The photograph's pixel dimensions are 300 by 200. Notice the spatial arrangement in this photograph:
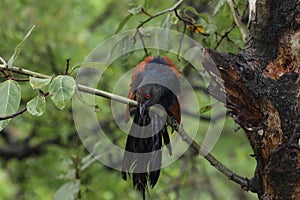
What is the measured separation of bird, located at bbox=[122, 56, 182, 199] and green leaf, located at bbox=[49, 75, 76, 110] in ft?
2.19

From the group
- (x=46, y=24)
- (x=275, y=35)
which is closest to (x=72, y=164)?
(x=46, y=24)

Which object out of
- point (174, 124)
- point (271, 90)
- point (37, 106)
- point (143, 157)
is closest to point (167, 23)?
point (174, 124)

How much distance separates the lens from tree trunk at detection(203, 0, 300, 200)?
90.2 inches

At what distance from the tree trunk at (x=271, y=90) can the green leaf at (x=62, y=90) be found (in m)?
0.58

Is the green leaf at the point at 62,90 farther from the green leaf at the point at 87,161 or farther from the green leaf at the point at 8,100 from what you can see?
the green leaf at the point at 87,161

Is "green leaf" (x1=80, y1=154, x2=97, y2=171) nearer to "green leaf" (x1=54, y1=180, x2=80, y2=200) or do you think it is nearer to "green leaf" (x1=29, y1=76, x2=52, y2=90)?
"green leaf" (x1=54, y1=180, x2=80, y2=200)

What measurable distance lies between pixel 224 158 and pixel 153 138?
3397 millimetres

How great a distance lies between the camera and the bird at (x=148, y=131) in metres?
2.67

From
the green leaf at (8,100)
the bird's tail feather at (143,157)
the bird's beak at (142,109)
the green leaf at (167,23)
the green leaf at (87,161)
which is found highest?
the green leaf at (167,23)

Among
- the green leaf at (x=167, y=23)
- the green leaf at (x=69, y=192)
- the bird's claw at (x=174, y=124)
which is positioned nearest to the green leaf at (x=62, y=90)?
the bird's claw at (x=174, y=124)

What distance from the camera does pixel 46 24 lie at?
479 cm

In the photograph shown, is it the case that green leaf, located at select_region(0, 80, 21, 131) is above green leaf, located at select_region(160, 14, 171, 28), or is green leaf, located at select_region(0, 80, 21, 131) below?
below

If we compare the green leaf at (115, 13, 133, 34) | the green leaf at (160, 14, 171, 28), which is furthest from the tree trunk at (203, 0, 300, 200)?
the green leaf at (115, 13, 133, 34)

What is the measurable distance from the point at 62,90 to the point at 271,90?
0.85 metres
